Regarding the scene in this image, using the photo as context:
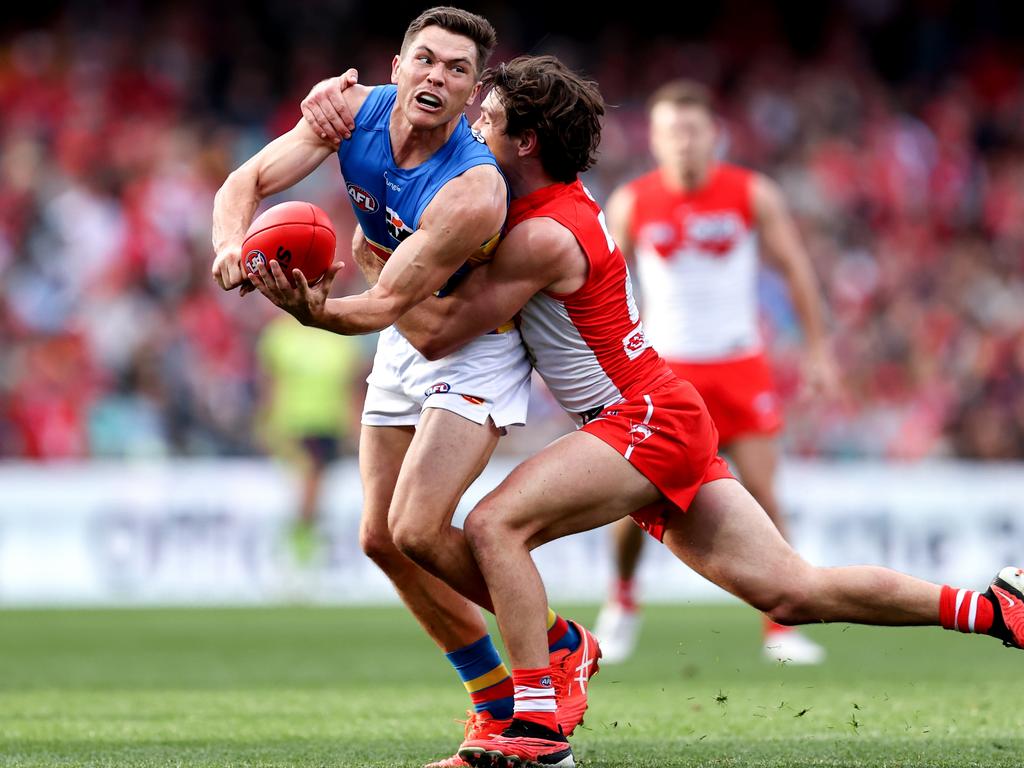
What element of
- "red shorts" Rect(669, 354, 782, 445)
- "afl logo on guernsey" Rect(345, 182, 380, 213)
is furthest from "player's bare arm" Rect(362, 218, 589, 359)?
"red shorts" Rect(669, 354, 782, 445)

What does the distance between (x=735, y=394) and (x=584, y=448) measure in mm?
3480

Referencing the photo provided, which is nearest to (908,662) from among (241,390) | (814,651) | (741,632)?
(814,651)

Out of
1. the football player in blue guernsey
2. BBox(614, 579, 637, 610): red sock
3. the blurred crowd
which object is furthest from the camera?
the blurred crowd

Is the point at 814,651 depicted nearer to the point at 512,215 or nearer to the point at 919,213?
the point at 512,215

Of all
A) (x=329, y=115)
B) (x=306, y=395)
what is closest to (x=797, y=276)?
(x=329, y=115)

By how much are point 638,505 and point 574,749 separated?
1.00 m

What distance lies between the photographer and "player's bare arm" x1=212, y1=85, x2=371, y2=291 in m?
4.98

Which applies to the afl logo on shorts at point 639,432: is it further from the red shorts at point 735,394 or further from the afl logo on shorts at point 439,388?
the red shorts at point 735,394

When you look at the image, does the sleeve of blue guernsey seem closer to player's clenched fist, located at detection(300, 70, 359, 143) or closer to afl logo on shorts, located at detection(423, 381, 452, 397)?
player's clenched fist, located at detection(300, 70, 359, 143)

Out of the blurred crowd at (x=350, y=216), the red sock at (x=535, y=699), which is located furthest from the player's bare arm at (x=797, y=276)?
the blurred crowd at (x=350, y=216)

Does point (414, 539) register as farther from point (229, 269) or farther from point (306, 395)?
point (306, 395)

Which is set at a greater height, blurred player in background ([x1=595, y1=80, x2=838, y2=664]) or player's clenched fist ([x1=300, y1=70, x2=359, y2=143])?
player's clenched fist ([x1=300, y1=70, x2=359, y2=143])

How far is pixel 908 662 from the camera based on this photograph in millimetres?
8562

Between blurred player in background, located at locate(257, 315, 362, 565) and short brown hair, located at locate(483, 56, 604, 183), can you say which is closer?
short brown hair, located at locate(483, 56, 604, 183)
